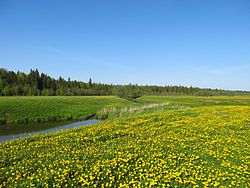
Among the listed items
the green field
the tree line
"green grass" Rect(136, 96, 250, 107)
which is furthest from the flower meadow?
the tree line

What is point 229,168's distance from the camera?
7.45 m

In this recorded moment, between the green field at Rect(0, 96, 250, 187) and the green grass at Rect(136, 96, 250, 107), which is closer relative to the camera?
the green field at Rect(0, 96, 250, 187)

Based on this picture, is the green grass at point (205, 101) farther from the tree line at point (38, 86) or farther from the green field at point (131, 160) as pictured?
the tree line at point (38, 86)

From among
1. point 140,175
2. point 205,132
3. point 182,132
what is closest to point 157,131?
point 182,132

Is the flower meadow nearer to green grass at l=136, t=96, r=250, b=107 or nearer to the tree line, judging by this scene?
green grass at l=136, t=96, r=250, b=107

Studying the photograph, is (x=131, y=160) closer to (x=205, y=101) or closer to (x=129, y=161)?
(x=129, y=161)

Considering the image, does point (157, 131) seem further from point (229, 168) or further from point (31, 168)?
point (31, 168)

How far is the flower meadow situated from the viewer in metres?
6.73

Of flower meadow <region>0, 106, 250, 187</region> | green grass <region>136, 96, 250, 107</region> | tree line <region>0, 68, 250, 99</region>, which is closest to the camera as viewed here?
flower meadow <region>0, 106, 250, 187</region>

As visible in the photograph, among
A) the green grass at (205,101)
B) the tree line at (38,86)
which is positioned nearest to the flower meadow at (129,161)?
the green grass at (205,101)

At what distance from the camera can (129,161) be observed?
8.32m

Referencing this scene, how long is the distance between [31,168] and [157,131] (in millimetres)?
8793

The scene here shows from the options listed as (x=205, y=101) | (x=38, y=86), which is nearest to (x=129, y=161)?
(x=205, y=101)

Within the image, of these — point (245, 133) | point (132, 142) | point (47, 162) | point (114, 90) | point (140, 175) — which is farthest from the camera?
point (114, 90)
